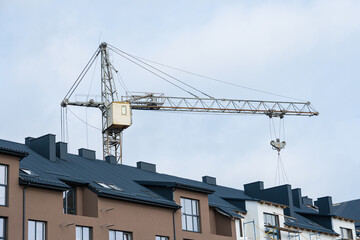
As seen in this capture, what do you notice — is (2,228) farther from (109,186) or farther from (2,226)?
(109,186)

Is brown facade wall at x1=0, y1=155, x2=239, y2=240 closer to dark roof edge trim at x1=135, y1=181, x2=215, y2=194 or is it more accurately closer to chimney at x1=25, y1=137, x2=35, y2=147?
dark roof edge trim at x1=135, y1=181, x2=215, y2=194

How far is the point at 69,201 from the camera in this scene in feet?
136

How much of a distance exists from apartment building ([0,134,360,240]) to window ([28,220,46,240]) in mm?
52

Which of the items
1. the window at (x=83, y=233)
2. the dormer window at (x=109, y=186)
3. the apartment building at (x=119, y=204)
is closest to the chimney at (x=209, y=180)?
the apartment building at (x=119, y=204)

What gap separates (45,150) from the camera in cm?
4584

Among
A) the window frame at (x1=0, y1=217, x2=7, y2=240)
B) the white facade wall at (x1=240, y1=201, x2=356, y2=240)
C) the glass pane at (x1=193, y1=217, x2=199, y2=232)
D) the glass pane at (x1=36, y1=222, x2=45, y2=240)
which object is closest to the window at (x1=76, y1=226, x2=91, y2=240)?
the glass pane at (x1=36, y1=222, x2=45, y2=240)

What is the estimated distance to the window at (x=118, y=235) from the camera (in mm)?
41594

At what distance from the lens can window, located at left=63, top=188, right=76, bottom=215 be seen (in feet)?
134

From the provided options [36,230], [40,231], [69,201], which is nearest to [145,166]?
[69,201]

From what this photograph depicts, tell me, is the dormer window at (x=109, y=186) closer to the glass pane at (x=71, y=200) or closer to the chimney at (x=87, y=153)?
the glass pane at (x=71, y=200)

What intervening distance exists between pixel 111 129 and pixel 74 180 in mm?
44357

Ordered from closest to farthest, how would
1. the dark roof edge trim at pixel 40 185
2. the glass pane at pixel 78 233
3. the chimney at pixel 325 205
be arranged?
the dark roof edge trim at pixel 40 185 → the glass pane at pixel 78 233 → the chimney at pixel 325 205

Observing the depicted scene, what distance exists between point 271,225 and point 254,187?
6.99m

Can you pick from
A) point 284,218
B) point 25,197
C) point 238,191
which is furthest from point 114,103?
point 25,197
